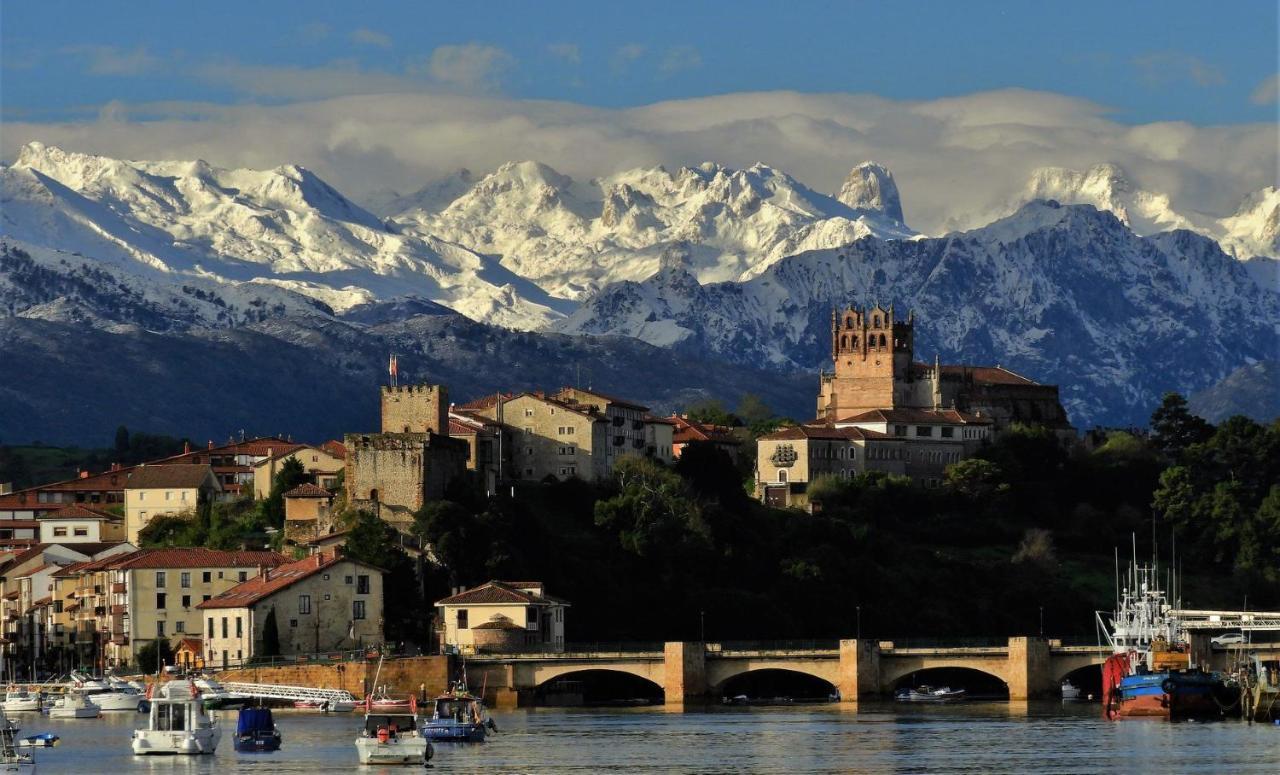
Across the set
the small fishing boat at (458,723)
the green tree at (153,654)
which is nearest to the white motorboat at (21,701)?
the green tree at (153,654)

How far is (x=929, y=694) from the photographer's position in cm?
19338

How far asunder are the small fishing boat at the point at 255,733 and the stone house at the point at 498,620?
38.4 m

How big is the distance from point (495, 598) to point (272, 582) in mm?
13207

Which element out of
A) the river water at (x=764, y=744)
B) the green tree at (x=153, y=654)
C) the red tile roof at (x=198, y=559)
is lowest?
the river water at (x=764, y=744)

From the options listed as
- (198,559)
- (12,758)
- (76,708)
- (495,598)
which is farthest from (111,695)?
(12,758)

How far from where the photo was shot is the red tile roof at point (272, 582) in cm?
18200

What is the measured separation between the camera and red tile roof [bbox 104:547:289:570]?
632 feet

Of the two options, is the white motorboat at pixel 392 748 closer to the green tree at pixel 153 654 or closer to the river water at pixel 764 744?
the river water at pixel 764 744

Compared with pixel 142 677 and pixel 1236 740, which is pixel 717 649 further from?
pixel 1236 740

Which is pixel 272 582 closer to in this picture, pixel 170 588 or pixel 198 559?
pixel 170 588

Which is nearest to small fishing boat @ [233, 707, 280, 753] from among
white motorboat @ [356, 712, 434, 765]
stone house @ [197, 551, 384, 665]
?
white motorboat @ [356, 712, 434, 765]

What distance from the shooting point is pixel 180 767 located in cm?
13312

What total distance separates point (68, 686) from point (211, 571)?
47.7 ft

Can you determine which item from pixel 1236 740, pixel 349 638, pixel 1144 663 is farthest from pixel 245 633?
pixel 1236 740
